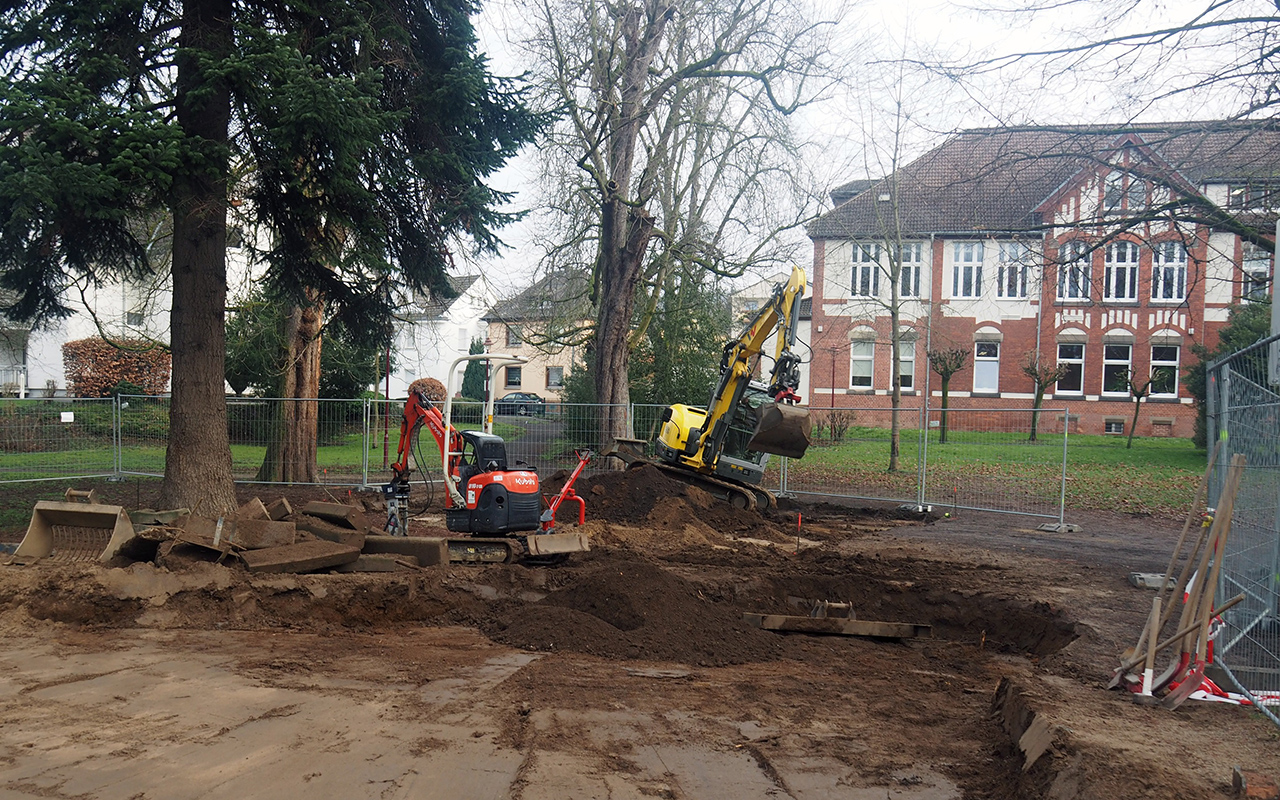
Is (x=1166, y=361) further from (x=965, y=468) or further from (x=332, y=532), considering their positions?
(x=332, y=532)

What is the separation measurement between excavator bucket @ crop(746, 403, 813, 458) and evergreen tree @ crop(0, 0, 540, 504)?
4.55 m

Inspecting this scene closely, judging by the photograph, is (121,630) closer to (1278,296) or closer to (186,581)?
(186,581)

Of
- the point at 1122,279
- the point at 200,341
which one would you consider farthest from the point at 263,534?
the point at 1122,279

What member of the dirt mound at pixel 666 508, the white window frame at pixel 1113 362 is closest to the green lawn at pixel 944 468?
the dirt mound at pixel 666 508

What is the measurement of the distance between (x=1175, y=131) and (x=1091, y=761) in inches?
322

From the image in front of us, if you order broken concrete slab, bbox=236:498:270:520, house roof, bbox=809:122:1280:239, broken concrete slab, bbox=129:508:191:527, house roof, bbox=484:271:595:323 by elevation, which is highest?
house roof, bbox=809:122:1280:239

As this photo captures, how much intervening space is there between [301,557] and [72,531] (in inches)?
91.6

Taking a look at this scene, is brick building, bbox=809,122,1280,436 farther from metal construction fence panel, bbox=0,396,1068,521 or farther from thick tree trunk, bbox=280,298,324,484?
thick tree trunk, bbox=280,298,324,484

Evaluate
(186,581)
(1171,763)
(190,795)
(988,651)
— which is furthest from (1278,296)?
(186,581)

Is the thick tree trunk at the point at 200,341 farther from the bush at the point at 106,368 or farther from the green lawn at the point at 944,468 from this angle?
the bush at the point at 106,368

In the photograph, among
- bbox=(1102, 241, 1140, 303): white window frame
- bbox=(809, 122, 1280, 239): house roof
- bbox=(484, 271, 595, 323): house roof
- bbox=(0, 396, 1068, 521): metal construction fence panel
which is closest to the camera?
bbox=(809, 122, 1280, 239): house roof

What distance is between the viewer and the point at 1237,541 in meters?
6.53

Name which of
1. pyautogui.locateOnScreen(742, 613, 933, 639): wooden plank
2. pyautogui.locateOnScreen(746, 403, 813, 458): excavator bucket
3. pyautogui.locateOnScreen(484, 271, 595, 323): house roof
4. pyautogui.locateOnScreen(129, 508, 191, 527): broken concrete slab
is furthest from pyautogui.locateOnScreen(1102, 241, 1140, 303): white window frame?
pyautogui.locateOnScreen(129, 508, 191, 527): broken concrete slab

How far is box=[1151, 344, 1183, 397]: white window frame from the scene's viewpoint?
30016mm
